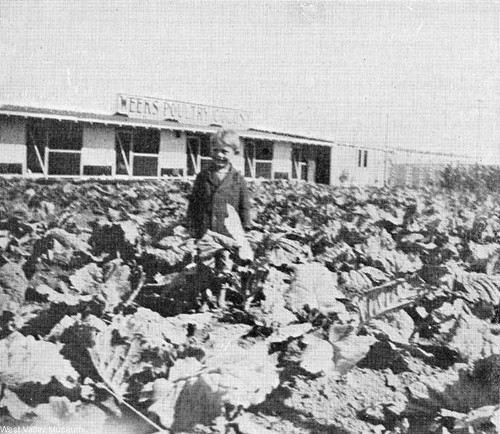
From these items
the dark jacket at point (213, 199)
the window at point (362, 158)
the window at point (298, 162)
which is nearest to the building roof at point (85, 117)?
the window at point (298, 162)

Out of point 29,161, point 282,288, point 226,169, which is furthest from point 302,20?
point 29,161

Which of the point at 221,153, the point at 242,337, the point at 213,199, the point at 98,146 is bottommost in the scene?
the point at 242,337

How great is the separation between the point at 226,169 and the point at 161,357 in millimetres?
1847

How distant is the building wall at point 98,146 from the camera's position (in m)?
11.2

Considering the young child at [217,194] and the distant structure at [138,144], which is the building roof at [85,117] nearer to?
the distant structure at [138,144]

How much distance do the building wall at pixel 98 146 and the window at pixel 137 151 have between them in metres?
0.31

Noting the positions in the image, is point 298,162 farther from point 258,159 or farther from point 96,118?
point 96,118

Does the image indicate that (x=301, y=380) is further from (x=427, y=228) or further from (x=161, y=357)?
(x=427, y=228)

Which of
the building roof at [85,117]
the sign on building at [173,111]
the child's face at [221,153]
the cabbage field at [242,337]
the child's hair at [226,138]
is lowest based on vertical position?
the cabbage field at [242,337]

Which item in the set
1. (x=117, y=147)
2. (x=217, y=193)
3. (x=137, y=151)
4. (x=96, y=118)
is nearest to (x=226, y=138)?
(x=217, y=193)

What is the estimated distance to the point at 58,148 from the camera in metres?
11.1

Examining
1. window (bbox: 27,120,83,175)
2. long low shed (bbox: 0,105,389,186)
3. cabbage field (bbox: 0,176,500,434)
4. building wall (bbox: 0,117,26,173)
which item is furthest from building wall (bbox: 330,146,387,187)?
cabbage field (bbox: 0,176,500,434)

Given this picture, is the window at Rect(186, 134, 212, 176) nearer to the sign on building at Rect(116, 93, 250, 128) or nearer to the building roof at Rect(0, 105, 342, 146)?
the building roof at Rect(0, 105, 342, 146)

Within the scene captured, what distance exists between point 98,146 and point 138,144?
133 cm
